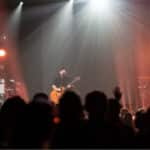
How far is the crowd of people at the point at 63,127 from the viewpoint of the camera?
6.01ft

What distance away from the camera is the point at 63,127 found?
2.02m

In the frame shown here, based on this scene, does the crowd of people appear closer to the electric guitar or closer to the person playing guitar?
the electric guitar

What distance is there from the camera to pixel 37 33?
10.8 m

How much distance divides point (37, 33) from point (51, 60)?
0.84 metres

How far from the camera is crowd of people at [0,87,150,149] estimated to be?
1.83 metres

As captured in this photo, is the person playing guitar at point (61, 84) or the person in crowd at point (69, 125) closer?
the person in crowd at point (69, 125)

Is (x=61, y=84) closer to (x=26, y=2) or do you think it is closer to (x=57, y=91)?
(x=57, y=91)

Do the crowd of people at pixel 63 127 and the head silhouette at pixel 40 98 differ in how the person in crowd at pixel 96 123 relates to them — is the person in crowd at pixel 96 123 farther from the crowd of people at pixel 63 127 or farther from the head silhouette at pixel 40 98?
the head silhouette at pixel 40 98

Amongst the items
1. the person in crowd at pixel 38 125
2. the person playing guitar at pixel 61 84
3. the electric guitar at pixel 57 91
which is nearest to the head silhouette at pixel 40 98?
the person in crowd at pixel 38 125

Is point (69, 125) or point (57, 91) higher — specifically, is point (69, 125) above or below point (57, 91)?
below

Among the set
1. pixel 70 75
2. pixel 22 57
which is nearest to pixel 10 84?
pixel 22 57

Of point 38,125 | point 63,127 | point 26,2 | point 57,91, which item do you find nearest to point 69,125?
point 63,127

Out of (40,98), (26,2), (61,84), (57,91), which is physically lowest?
(40,98)

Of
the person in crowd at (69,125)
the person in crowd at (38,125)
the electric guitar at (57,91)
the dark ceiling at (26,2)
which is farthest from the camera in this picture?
the dark ceiling at (26,2)
